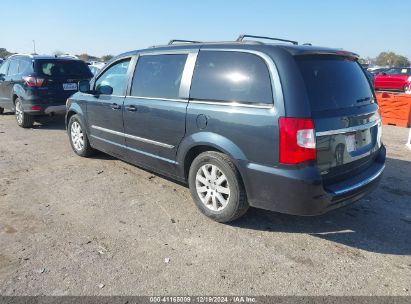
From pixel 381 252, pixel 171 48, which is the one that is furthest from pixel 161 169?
pixel 381 252

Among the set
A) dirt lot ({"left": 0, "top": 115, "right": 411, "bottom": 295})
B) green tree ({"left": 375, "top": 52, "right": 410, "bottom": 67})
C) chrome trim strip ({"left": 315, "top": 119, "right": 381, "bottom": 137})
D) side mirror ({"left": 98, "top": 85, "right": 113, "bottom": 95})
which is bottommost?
dirt lot ({"left": 0, "top": 115, "right": 411, "bottom": 295})

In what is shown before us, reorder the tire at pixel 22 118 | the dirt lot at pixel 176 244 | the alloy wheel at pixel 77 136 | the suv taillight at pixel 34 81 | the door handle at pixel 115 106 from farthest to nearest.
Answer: the tire at pixel 22 118, the suv taillight at pixel 34 81, the alloy wheel at pixel 77 136, the door handle at pixel 115 106, the dirt lot at pixel 176 244

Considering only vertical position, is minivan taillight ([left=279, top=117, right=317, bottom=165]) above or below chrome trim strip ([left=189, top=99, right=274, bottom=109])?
below

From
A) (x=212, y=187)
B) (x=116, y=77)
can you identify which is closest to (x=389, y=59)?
(x=116, y=77)

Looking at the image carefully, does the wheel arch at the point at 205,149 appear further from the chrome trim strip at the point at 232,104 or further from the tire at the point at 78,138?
the tire at the point at 78,138

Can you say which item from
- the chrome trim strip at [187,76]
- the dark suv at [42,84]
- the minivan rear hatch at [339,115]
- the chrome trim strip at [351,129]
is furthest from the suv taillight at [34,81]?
the chrome trim strip at [351,129]

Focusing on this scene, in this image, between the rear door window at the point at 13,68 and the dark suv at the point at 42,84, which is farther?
the rear door window at the point at 13,68

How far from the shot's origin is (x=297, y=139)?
3152 millimetres

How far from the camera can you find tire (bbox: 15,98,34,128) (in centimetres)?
904

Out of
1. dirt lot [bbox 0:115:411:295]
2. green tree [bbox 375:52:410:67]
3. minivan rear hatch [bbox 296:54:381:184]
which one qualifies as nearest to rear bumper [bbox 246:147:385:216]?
minivan rear hatch [bbox 296:54:381:184]

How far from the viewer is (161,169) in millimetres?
4645

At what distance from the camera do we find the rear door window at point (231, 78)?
340cm

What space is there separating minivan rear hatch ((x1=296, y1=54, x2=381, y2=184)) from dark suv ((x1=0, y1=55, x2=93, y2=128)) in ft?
22.9

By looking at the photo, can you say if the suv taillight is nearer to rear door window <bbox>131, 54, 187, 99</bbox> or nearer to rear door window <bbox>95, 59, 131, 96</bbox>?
rear door window <bbox>95, 59, 131, 96</bbox>
